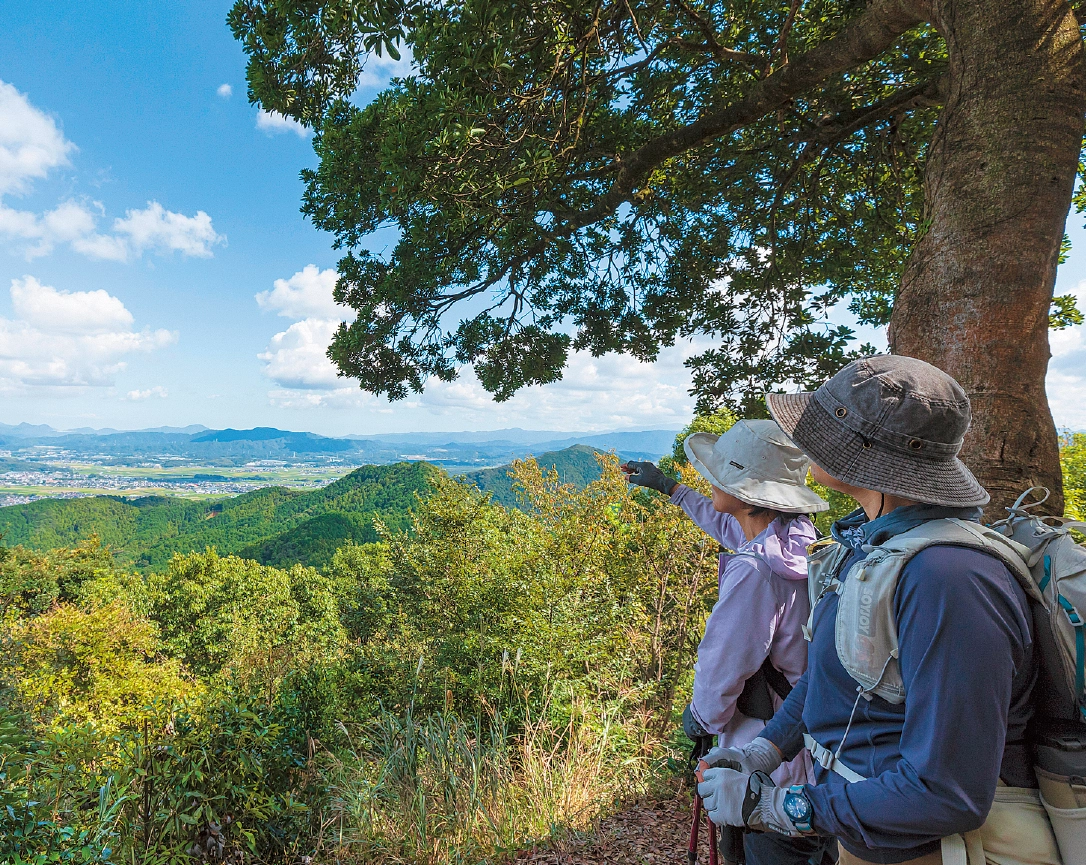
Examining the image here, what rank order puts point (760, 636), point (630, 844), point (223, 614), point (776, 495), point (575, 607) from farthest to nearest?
1. point (223, 614)
2. point (575, 607)
3. point (630, 844)
4. point (776, 495)
5. point (760, 636)

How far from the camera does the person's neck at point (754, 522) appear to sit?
169 cm

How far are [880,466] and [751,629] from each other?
623 millimetres

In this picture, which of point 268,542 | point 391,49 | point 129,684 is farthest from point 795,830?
point 268,542

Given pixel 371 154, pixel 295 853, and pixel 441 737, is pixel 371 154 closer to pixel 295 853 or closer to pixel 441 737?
pixel 441 737

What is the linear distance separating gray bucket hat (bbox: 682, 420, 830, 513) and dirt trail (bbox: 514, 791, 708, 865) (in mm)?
2019

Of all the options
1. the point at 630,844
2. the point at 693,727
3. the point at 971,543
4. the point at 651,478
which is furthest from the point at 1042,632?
the point at 630,844

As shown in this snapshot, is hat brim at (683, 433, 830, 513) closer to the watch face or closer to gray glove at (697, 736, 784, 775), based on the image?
gray glove at (697, 736, 784, 775)

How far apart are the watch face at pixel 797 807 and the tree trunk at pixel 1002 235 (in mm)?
1292

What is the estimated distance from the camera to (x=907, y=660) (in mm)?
860

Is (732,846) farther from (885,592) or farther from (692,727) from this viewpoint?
(885,592)

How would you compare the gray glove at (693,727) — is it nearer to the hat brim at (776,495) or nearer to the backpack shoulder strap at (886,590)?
the hat brim at (776,495)

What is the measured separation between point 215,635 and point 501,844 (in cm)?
2699

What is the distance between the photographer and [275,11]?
261 centimetres

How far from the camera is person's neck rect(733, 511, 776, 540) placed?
66.4 inches
